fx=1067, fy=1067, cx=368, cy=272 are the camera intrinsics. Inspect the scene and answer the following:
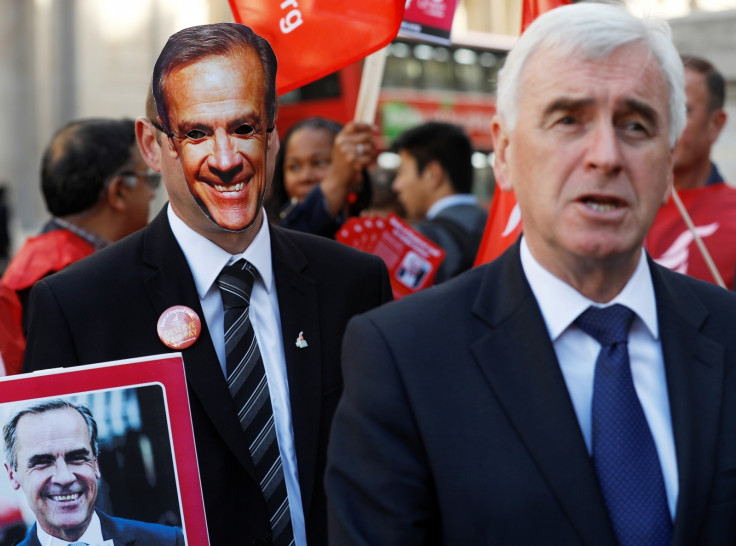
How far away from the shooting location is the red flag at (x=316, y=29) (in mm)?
3023

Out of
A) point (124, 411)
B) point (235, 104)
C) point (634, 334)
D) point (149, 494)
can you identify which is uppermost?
point (235, 104)

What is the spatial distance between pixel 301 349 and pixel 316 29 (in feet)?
3.54

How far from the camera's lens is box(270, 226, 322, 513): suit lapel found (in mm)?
2391

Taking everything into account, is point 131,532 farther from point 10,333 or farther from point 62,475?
point 10,333

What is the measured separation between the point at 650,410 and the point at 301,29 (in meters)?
1.63

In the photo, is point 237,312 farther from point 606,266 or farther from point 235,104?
point 606,266

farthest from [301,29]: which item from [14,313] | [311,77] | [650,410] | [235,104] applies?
[650,410]

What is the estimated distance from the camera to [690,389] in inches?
76.7

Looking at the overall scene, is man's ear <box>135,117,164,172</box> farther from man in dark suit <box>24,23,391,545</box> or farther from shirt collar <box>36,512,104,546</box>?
shirt collar <box>36,512,104,546</box>

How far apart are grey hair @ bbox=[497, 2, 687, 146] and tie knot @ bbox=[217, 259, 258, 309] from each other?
742mm

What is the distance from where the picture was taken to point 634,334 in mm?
2021

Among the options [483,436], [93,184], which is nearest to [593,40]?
[483,436]

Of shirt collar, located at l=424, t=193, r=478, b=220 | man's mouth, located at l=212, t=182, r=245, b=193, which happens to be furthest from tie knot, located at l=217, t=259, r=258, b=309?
shirt collar, located at l=424, t=193, r=478, b=220

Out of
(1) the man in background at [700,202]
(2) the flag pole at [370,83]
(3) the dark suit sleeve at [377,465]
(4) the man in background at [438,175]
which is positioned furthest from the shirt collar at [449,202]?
(3) the dark suit sleeve at [377,465]
